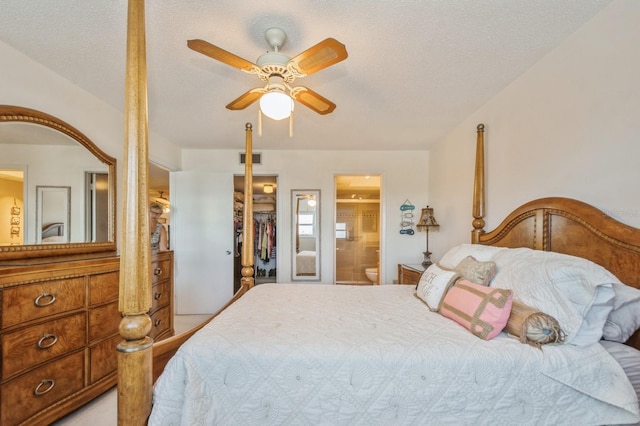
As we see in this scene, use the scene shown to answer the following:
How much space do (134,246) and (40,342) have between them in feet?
4.55

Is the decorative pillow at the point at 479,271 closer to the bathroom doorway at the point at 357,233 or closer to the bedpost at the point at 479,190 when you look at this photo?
the bedpost at the point at 479,190

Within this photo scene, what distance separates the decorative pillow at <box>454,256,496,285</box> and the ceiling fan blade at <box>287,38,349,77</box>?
1360 millimetres

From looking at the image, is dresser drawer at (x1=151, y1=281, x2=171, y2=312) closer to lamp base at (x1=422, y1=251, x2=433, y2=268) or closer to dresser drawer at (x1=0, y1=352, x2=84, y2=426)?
dresser drawer at (x1=0, y1=352, x2=84, y2=426)

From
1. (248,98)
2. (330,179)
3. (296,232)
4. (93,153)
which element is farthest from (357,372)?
(330,179)

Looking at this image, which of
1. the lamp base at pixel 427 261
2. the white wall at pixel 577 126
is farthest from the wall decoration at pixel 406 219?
the white wall at pixel 577 126

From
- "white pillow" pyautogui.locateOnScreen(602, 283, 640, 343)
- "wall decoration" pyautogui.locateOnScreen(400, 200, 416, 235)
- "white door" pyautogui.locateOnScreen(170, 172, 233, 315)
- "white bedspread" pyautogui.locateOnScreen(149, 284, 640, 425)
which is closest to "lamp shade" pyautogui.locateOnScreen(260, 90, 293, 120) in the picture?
"white bedspread" pyautogui.locateOnScreen(149, 284, 640, 425)

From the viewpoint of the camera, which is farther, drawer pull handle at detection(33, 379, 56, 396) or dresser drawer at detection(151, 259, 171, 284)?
dresser drawer at detection(151, 259, 171, 284)

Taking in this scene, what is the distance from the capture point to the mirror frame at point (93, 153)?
1.65 m

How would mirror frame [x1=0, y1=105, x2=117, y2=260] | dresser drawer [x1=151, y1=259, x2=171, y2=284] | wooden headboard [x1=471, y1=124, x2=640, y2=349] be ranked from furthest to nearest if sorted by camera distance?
dresser drawer [x1=151, y1=259, x2=171, y2=284], mirror frame [x1=0, y1=105, x2=117, y2=260], wooden headboard [x1=471, y1=124, x2=640, y2=349]

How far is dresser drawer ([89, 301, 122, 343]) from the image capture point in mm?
1837

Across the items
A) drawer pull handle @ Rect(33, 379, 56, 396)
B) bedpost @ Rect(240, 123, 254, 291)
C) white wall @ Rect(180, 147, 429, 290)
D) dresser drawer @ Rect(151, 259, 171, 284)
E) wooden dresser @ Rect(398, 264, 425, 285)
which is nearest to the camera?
drawer pull handle @ Rect(33, 379, 56, 396)

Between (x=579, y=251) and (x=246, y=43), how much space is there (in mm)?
2174

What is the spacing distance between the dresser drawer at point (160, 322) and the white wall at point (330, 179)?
58.2 inches

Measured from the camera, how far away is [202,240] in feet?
12.0
